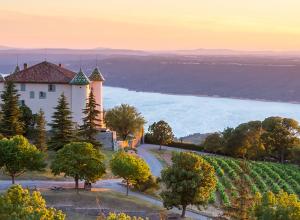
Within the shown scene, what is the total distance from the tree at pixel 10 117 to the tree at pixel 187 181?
18.0m

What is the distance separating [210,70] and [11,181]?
159 m

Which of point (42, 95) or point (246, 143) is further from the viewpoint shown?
point (246, 143)

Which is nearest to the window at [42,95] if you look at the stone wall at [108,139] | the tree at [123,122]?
the stone wall at [108,139]

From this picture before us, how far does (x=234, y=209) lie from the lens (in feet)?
77.0

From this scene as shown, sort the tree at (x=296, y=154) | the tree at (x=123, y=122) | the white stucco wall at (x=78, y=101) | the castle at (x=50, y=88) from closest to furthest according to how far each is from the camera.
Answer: the white stucco wall at (x=78, y=101), the castle at (x=50, y=88), the tree at (x=296, y=154), the tree at (x=123, y=122)

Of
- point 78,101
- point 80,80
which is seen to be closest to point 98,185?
point 78,101

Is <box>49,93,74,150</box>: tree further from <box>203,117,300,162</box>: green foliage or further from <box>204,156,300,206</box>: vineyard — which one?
<box>203,117,300,162</box>: green foliage

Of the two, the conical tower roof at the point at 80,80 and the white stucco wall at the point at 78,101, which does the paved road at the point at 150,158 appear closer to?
the white stucco wall at the point at 78,101

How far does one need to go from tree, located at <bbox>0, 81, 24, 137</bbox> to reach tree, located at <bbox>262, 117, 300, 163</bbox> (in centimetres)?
3059

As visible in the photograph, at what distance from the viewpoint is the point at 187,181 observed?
3206 cm

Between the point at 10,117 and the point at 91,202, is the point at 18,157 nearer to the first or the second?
the point at 91,202

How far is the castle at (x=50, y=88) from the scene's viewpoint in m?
51.9

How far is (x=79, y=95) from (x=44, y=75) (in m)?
4.65

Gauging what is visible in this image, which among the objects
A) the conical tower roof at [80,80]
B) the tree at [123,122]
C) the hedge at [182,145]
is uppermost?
the conical tower roof at [80,80]
